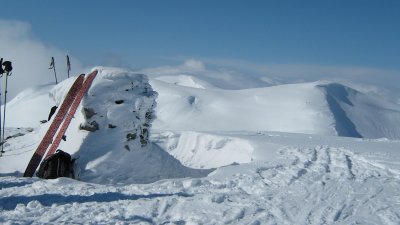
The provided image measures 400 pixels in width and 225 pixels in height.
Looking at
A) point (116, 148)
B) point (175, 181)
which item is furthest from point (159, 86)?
point (175, 181)

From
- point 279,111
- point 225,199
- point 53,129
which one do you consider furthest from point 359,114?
point 225,199

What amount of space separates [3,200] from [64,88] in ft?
21.0

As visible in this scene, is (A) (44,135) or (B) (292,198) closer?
(B) (292,198)

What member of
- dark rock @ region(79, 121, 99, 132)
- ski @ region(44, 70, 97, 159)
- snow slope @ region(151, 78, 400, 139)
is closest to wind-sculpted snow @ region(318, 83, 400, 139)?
snow slope @ region(151, 78, 400, 139)

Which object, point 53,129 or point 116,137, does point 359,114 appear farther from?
point 53,129

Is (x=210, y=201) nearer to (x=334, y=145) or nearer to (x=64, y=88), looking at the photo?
(x=64, y=88)

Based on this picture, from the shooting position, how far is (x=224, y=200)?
7.61 metres

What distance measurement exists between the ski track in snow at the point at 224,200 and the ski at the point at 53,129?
1553 mm

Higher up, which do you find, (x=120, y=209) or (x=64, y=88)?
(x=64, y=88)

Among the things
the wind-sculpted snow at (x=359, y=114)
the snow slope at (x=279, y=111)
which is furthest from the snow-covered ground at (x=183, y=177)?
the wind-sculpted snow at (x=359, y=114)

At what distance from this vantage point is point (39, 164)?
10891 millimetres

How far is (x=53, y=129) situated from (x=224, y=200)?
589cm

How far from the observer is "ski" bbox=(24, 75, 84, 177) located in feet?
35.6

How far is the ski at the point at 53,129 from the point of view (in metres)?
10.9
